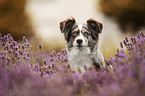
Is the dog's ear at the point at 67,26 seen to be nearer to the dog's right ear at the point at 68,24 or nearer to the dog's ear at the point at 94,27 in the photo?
the dog's right ear at the point at 68,24

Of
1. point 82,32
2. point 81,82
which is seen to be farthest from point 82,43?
point 81,82

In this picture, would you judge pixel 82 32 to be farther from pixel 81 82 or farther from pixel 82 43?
pixel 81 82

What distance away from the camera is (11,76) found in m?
2.09

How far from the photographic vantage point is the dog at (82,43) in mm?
3016

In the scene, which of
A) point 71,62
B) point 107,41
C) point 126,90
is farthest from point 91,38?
point 107,41

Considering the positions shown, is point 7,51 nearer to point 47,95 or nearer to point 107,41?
point 47,95

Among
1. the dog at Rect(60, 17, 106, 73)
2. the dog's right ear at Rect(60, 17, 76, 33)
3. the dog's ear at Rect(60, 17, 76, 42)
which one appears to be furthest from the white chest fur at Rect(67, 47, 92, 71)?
the dog's right ear at Rect(60, 17, 76, 33)

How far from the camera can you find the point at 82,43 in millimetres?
2932

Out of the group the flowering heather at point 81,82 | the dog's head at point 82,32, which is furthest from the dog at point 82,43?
the flowering heather at point 81,82

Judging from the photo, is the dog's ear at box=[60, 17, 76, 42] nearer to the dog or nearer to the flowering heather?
the dog

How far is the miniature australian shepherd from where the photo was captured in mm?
3016

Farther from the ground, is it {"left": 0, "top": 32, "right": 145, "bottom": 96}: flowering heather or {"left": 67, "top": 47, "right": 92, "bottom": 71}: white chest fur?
{"left": 67, "top": 47, "right": 92, "bottom": 71}: white chest fur

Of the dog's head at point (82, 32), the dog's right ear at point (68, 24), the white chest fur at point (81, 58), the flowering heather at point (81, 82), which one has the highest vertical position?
the dog's right ear at point (68, 24)

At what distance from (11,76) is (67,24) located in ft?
4.79
